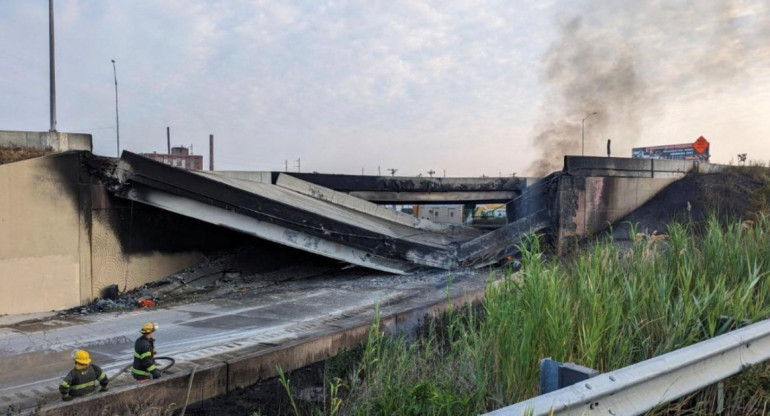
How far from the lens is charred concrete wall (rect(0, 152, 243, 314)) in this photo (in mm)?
8875

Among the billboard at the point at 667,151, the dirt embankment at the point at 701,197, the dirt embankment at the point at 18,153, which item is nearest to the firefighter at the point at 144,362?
the dirt embankment at the point at 18,153

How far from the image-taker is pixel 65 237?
31.4 ft

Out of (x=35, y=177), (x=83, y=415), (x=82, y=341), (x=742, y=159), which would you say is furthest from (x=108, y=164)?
(x=742, y=159)

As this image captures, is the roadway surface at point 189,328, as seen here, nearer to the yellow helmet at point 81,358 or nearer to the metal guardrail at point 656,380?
A: the yellow helmet at point 81,358

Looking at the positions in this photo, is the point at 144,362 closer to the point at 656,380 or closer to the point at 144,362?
the point at 144,362

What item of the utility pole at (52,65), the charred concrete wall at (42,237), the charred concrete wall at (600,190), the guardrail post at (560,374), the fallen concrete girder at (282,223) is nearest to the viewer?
the guardrail post at (560,374)

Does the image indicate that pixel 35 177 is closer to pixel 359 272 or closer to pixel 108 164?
pixel 108 164

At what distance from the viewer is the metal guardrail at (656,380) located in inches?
81.0

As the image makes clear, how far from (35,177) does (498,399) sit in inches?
386

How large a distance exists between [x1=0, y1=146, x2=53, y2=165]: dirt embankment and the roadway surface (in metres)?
3.92

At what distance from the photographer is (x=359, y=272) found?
13.8m

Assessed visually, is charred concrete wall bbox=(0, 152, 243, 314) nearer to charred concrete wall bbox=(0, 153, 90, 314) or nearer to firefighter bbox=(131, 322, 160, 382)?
charred concrete wall bbox=(0, 153, 90, 314)

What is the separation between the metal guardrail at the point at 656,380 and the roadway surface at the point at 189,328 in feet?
7.14

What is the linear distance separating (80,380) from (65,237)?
6.57 m
